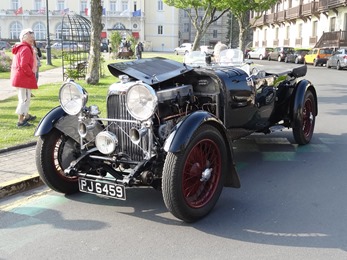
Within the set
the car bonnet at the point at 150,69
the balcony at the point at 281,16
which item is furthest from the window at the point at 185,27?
the car bonnet at the point at 150,69

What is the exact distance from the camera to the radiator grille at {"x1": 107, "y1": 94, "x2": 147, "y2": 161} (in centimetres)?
446

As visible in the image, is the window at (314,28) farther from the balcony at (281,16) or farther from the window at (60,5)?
the window at (60,5)

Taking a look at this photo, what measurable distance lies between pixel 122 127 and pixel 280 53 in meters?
40.8

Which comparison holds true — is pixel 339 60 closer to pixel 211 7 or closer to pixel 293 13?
pixel 211 7

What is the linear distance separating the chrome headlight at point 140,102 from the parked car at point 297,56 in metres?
36.1

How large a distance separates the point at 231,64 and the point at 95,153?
2.92 metres

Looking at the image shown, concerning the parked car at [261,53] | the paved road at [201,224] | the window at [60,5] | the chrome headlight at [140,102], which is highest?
the window at [60,5]

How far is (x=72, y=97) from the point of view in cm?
465

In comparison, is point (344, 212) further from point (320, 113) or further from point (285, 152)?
point (320, 113)

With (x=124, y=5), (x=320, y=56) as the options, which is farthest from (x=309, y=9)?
(x=124, y=5)

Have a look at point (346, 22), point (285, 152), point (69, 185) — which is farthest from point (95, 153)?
point (346, 22)

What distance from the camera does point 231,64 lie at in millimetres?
6578

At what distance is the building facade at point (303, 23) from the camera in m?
41.6

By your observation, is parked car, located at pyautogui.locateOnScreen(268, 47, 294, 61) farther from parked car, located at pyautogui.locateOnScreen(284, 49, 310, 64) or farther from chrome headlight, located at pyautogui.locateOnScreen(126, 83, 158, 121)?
chrome headlight, located at pyautogui.locateOnScreen(126, 83, 158, 121)
